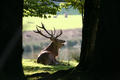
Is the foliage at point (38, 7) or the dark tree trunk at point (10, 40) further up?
the foliage at point (38, 7)

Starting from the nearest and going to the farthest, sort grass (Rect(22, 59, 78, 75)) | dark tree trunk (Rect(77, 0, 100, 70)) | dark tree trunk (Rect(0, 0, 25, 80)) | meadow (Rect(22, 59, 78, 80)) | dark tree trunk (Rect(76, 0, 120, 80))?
1. dark tree trunk (Rect(0, 0, 25, 80))
2. dark tree trunk (Rect(76, 0, 120, 80))
3. dark tree trunk (Rect(77, 0, 100, 70))
4. meadow (Rect(22, 59, 78, 80))
5. grass (Rect(22, 59, 78, 75))

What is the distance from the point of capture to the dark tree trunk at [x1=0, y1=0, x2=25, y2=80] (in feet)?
16.1

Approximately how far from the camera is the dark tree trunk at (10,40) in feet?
16.1

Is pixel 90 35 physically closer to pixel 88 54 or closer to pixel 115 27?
pixel 88 54

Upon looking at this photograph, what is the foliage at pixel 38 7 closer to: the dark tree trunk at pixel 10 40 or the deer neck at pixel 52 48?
the deer neck at pixel 52 48

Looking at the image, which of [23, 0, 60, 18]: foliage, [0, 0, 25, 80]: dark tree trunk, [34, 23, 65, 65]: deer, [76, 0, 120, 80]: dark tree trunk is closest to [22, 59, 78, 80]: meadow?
[34, 23, 65, 65]: deer

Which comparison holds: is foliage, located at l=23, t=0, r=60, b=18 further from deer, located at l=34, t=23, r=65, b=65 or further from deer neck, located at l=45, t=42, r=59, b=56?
deer neck, located at l=45, t=42, r=59, b=56

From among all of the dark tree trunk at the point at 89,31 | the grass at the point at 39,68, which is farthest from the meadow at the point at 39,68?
the dark tree trunk at the point at 89,31

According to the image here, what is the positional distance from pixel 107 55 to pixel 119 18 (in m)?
0.80

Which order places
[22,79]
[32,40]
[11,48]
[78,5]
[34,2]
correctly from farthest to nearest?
[32,40] → [78,5] → [34,2] → [22,79] → [11,48]

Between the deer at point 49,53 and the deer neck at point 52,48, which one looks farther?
the deer neck at point 52,48

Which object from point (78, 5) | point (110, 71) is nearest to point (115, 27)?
point (110, 71)

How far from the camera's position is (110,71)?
515cm

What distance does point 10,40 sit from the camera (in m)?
5.00
